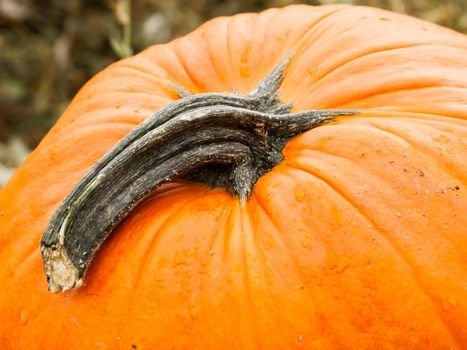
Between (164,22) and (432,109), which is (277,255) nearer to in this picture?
(432,109)

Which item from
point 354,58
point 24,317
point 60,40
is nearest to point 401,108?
point 354,58

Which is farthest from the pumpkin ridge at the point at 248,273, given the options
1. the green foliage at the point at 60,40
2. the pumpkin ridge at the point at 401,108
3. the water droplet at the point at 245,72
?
the green foliage at the point at 60,40

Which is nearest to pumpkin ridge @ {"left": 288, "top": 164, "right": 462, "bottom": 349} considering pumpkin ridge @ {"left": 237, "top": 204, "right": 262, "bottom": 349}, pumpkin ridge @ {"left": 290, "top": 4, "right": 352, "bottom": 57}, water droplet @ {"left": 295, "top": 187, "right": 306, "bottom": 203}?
water droplet @ {"left": 295, "top": 187, "right": 306, "bottom": 203}

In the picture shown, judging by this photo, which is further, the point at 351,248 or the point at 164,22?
the point at 164,22

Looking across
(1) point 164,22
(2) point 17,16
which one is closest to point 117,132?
(1) point 164,22

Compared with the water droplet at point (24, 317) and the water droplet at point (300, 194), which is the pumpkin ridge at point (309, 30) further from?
the water droplet at point (24, 317)

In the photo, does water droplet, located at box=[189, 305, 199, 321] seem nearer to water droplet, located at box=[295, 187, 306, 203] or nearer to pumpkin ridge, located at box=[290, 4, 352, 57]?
water droplet, located at box=[295, 187, 306, 203]

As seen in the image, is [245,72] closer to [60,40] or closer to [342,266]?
[342,266]
